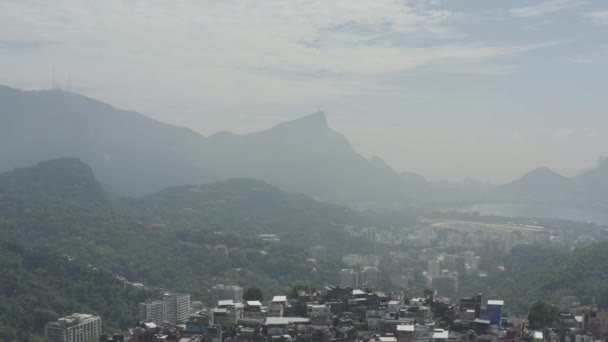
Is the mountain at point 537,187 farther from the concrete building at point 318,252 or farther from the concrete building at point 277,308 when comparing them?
the concrete building at point 277,308

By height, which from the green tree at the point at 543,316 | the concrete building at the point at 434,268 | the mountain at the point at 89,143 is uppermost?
the mountain at the point at 89,143

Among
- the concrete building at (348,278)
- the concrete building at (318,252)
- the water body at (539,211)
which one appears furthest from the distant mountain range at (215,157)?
the concrete building at (348,278)

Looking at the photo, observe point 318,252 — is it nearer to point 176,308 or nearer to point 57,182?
point 176,308

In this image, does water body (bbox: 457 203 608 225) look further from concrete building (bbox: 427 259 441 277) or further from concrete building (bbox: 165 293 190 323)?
concrete building (bbox: 165 293 190 323)

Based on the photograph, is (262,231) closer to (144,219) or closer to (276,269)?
(144,219)

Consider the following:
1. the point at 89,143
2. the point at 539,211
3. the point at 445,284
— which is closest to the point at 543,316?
the point at 445,284
